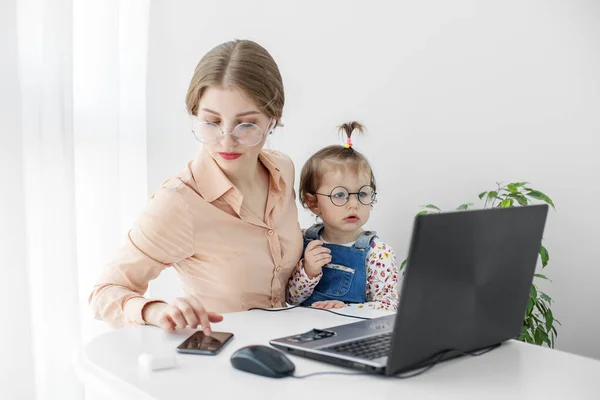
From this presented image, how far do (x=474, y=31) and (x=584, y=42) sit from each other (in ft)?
1.34

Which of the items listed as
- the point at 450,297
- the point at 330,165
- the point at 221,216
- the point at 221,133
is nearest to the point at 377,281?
the point at 330,165

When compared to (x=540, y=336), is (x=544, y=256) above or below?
above

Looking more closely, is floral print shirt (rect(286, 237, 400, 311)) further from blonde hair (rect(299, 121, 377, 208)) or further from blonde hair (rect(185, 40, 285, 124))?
blonde hair (rect(185, 40, 285, 124))

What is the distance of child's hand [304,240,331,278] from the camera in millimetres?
1864

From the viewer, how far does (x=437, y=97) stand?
2666 millimetres

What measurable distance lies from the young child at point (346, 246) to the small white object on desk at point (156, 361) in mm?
812

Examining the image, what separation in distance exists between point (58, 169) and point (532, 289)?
5.59ft

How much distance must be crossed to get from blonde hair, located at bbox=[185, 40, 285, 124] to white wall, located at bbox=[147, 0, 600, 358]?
40.6 inches

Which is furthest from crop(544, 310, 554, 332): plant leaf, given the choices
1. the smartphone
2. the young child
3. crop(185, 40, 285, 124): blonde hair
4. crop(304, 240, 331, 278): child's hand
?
the smartphone

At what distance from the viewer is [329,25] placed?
8.95 ft

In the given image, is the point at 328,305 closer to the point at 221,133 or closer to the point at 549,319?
the point at 221,133

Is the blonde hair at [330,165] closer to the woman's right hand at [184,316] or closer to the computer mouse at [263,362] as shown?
the woman's right hand at [184,316]

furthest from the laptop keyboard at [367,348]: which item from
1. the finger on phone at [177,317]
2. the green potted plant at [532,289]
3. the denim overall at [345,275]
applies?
the green potted plant at [532,289]

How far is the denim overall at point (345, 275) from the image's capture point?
1.97m
